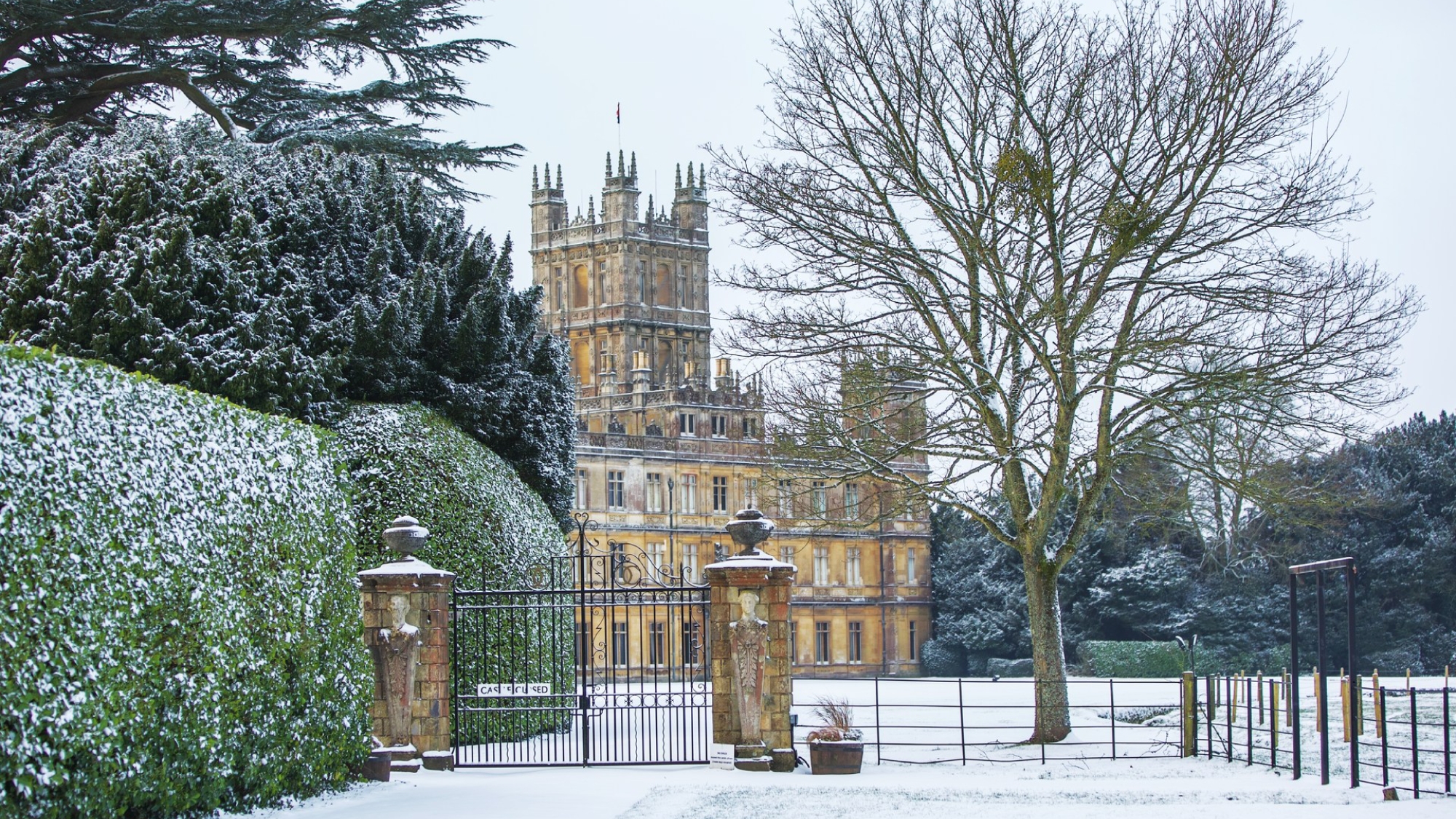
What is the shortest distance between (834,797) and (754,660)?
1774 mm

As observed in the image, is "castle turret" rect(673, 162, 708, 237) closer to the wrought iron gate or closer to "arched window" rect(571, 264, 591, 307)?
"arched window" rect(571, 264, 591, 307)

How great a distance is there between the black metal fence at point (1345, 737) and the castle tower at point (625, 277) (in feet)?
131

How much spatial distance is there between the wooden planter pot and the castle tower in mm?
49969

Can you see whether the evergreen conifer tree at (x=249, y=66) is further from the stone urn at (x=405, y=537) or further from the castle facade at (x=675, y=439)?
the castle facade at (x=675, y=439)

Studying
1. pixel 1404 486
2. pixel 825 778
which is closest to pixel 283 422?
pixel 825 778

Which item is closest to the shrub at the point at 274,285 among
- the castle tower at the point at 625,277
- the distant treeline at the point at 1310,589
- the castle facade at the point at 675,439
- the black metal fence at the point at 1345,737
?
the black metal fence at the point at 1345,737

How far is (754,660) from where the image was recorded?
14039 mm

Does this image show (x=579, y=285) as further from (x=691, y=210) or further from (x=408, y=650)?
(x=408, y=650)

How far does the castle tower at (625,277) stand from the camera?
65875 millimetres

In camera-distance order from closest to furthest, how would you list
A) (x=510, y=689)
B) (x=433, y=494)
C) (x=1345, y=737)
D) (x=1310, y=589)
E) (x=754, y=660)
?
1. (x=754, y=660)
2. (x=510, y=689)
3. (x=433, y=494)
4. (x=1345, y=737)
5. (x=1310, y=589)

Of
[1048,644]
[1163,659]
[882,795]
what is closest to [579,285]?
[1163,659]

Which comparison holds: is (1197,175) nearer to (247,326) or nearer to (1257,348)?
(1257,348)

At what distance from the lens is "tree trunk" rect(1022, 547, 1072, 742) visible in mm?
19594

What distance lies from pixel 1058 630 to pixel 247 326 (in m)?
10.3
